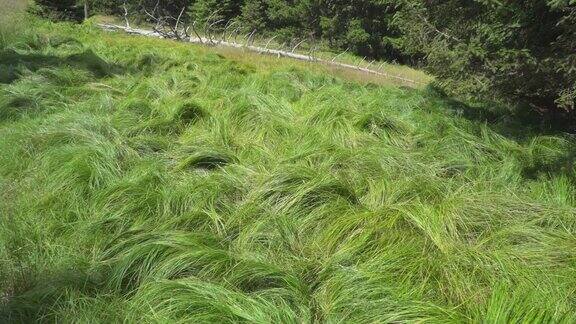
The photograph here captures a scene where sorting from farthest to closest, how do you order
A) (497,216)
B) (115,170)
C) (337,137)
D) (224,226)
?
(337,137)
(115,170)
(497,216)
(224,226)

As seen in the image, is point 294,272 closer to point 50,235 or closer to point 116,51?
point 50,235

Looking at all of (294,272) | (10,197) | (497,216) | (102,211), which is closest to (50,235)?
(102,211)

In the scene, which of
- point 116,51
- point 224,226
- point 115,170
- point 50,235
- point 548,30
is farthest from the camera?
point 116,51

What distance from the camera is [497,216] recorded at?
3.20 meters

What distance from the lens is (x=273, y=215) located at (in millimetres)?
3107

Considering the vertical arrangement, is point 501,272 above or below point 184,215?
above

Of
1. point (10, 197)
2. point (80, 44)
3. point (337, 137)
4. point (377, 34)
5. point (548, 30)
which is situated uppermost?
point (548, 30)

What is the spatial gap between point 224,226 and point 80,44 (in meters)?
9.32

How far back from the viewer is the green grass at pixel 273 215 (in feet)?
7.45

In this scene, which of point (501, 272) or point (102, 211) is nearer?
point (501, 272)

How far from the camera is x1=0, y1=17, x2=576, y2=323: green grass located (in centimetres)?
227

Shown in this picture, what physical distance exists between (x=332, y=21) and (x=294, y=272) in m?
33.7

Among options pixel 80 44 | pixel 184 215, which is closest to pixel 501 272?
pixel 184 215

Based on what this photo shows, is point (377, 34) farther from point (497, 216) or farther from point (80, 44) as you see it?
point (497, 216)
